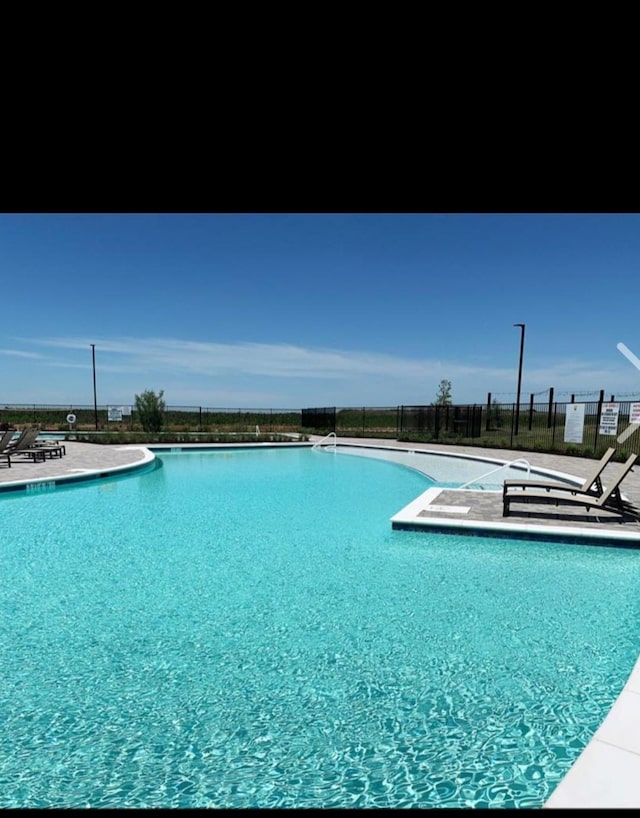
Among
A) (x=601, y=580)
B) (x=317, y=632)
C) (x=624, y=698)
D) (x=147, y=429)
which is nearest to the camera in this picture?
(x=624, y=698)

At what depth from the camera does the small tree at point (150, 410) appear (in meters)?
22.0

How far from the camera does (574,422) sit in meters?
13.9

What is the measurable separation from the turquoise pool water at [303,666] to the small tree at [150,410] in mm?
15706

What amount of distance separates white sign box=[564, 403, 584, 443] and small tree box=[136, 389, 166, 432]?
1778 cm

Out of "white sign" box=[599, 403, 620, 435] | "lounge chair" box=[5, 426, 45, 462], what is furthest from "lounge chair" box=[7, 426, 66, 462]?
"white sign" box=[599, 403, 620, 435]

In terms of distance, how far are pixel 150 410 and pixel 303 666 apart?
67.6ft

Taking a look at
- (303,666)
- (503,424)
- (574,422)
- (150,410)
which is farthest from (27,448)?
(503,424)

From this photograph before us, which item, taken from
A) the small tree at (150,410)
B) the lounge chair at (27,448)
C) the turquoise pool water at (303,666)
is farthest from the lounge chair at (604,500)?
the small tree at (150,410)

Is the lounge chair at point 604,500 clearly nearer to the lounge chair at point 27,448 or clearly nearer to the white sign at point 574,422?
the white sign at point 574,422
